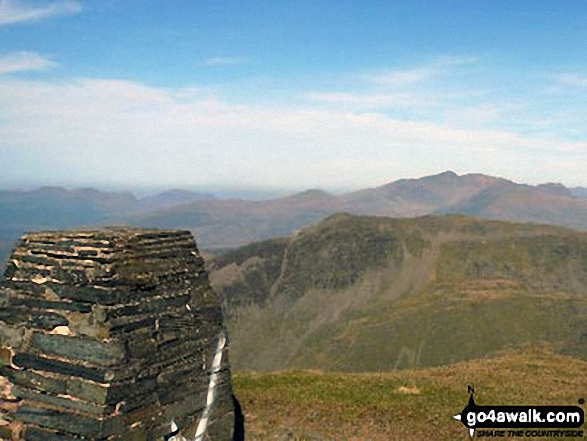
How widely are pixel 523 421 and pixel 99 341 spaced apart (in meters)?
16.5

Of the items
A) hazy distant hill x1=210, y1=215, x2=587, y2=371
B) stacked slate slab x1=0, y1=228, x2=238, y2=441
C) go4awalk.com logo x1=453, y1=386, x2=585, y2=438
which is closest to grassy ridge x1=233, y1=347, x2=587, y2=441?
go4awalk.com logo x1=453, y1=386, x2=585, y2=438

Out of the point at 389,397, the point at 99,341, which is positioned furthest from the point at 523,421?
the point at 99,341

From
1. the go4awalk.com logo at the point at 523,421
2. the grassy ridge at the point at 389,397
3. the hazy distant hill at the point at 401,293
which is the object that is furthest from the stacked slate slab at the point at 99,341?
the hazy distant hill at the point at 401,293

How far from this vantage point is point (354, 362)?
367ft

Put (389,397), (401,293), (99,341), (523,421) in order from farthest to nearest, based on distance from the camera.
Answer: (401,293) < (389,397) < (523,421) < (99,341)

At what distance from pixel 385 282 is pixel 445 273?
17245mm

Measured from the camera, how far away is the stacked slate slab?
9.59 metres

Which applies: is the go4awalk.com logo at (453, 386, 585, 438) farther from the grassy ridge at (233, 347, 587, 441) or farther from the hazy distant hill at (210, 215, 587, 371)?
the hazy distant hill at (210, 215, 587, 371)

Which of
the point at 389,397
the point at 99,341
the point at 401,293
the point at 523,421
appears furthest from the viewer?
the point at 401,293

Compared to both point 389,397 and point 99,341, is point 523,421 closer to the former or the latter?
point 389,397

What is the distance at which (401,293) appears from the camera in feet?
526

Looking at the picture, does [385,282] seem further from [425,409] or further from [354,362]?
[425,409]

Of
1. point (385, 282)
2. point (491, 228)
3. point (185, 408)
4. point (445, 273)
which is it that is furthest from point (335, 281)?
point (185, 408)

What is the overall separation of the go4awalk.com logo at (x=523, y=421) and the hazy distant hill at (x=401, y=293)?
68976 mm
